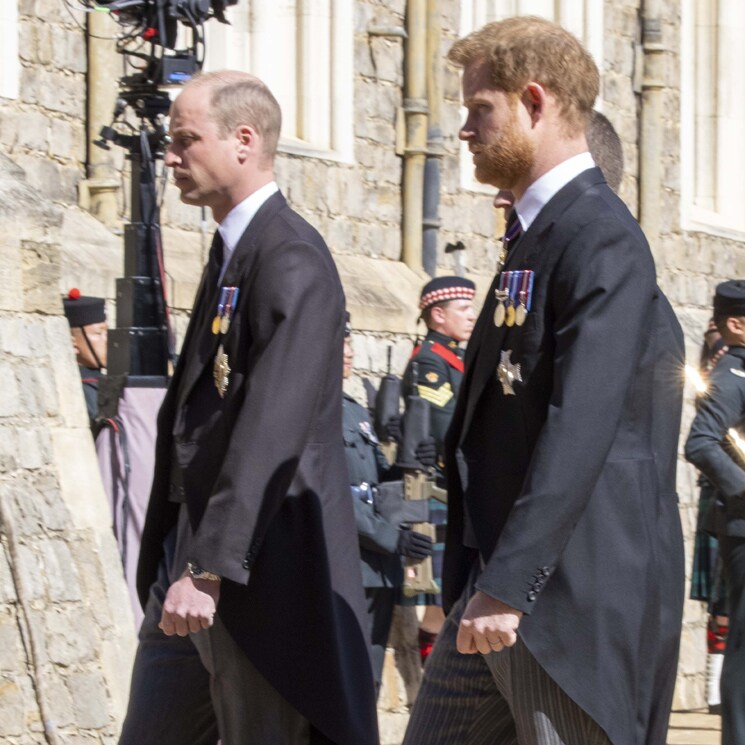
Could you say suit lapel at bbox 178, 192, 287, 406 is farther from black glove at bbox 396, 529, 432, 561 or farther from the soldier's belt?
the soldier's belt

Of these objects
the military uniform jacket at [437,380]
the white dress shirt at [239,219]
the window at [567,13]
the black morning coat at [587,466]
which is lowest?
the military uniform jacket at [437,380]

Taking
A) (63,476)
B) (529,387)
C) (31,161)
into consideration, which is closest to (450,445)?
(529,387)

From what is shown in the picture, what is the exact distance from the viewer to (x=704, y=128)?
15062 millimetres

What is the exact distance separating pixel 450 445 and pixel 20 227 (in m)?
3.34

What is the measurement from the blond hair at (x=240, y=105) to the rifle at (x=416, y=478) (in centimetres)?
343

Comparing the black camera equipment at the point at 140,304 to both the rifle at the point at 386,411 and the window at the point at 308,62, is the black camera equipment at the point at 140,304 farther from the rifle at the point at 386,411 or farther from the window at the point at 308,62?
the window at the point at 308,62

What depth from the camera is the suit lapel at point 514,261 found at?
3299mm

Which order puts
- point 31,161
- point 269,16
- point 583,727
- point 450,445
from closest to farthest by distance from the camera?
point 583,727 → point 450,445 → point 31,161 → point 269,16

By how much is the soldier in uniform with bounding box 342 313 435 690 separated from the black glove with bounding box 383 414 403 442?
0.41 metres

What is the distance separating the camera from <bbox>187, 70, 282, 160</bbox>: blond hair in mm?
3990

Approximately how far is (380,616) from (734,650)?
170cm

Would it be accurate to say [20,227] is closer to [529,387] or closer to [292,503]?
[292,503]

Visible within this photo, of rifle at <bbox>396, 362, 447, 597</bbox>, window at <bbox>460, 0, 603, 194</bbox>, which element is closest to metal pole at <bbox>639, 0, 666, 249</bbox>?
window at <bbox>460, 0, 603, 194</bbox>

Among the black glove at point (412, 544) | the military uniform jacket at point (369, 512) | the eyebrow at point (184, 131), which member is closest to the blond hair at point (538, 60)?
the eyebrow at point (184, 131)
